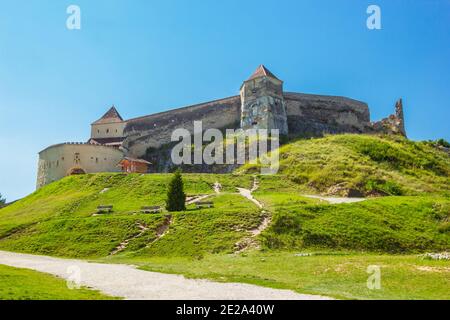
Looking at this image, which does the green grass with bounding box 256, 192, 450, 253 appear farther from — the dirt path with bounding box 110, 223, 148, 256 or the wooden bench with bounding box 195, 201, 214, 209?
the dirt path with bounding box 110, 223, 148, 256

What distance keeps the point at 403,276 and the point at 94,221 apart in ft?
69.7

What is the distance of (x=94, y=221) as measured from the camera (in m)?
29.7

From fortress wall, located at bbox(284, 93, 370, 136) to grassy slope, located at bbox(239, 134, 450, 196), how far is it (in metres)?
7.81

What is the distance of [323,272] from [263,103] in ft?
144

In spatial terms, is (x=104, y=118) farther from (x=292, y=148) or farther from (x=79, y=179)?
(x=292, y=148)

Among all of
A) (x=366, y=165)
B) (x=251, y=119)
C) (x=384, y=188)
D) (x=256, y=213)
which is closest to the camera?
(x=256, y=213)

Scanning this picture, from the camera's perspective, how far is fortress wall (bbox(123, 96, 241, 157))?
6431 centimetres

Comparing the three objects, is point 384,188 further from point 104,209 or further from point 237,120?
point 237,120

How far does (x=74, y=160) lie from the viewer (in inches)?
2117

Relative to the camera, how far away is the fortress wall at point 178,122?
6431 cm

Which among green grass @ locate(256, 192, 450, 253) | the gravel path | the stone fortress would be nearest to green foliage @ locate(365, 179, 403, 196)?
green grass @ locate(256, 192, 450, 253)

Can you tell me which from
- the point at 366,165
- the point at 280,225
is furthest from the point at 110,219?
the point at 366,165

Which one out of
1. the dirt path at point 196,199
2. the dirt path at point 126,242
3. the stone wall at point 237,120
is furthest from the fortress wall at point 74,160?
the dirt path at point 126,242

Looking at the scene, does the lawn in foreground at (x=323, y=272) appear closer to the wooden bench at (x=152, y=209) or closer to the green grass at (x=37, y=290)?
the green grass at (x=37, y=290)
